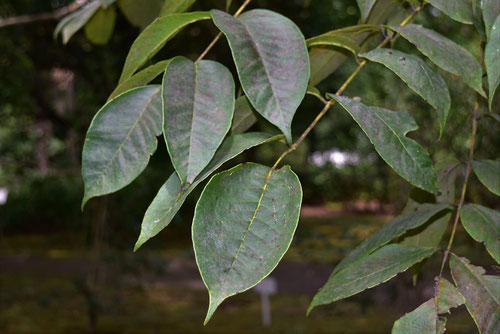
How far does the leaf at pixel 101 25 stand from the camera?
1125mm

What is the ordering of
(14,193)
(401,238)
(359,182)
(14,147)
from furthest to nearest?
(359,182)
(14,193)
(14,147)
(401,238)

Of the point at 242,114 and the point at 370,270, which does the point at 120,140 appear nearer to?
the point at 242,114

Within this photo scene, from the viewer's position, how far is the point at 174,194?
0.51 meters

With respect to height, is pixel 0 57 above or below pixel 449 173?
below

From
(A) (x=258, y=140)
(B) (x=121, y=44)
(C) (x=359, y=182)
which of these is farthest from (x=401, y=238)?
(C) (x=359, y=182)

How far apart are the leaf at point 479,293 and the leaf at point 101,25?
81 centimetres

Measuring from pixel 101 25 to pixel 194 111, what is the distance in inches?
28.8

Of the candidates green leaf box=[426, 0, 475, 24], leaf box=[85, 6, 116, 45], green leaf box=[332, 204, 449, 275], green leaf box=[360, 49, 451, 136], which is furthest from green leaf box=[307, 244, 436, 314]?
leaf box=[85, 6, 116, 45]

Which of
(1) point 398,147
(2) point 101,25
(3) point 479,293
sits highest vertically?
(1) point 398,147

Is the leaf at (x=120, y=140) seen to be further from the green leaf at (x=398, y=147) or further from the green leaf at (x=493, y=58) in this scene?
the green leaf at (x=493, y=58)

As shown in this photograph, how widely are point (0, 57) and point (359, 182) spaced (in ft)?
26.3

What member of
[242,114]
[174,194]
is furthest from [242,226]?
[242,114]

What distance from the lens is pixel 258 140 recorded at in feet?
1.66

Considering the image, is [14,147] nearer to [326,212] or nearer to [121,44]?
[121,44]
